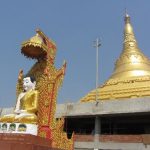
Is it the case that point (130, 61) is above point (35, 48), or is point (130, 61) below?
above

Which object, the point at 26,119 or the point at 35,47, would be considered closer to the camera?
the point at 26,119

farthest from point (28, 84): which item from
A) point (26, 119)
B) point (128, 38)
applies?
point (128, 38)

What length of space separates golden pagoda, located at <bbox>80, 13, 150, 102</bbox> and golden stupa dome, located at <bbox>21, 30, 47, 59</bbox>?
10.4 metres

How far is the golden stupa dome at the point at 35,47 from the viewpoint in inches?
475

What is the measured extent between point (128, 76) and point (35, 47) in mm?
15211

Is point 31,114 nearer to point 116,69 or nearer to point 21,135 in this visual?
point 21,135

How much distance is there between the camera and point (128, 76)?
26312 millimetres

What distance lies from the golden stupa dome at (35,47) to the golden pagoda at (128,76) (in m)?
10.4

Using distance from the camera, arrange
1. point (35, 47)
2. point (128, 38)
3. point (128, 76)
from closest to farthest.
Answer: point (35, 47)
point (128, 76)
point (128, 38)

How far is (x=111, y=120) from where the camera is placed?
23.2 m

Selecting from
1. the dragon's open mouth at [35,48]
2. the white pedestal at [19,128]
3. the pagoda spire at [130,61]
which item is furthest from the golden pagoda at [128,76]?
the white pedestal at [19,128]

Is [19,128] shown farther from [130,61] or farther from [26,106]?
[130,61]

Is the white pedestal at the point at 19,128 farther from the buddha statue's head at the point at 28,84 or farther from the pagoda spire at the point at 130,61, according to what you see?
the pagoda spire at the point at 130,61

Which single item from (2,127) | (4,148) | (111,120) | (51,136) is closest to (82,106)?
(111,120)
